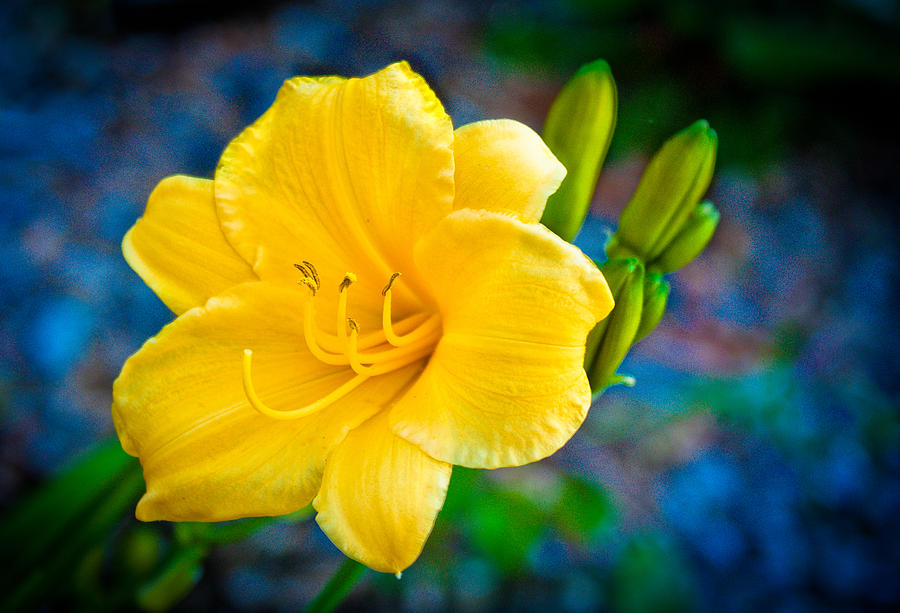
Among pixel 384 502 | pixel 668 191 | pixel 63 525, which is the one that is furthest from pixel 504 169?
pixel 63 525

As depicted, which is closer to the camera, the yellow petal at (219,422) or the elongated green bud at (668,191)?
the yellow petal at (219,422)

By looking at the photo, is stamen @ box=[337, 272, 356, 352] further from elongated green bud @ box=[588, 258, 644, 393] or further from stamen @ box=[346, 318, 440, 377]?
elongated green bud @ box=[588, 258, 644, 393]

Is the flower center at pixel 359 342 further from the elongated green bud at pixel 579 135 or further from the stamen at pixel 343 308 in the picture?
the elongated green bud at pixel 579 135

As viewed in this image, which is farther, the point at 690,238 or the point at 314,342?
the point at 690,238

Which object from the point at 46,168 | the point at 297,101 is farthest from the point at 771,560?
the point at 46,168

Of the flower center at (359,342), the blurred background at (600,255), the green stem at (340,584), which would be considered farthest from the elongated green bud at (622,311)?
the blurred background at (600,255)

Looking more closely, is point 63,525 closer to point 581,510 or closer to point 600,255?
point 581,510
